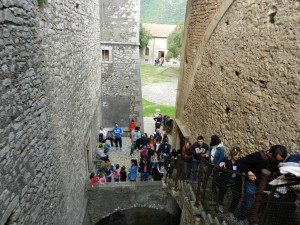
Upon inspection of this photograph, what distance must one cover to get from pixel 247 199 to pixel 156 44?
45.7 meters

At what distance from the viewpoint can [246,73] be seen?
17.6 feet

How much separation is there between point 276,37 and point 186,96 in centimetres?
480

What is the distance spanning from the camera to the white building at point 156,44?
46375 mm

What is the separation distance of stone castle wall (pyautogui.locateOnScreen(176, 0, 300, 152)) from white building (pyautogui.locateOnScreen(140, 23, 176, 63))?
3949 centimetres

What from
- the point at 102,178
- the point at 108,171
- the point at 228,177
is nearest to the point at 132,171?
the point at 108,171

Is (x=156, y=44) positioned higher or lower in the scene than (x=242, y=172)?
higher

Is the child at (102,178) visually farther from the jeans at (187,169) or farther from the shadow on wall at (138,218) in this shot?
the jeans at (187,169)

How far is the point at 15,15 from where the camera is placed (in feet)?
9.70

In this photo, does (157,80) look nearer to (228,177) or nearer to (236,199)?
(228,177)

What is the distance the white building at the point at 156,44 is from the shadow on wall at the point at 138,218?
39.6 meters

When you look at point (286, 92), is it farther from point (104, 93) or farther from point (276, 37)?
point (104, 93)

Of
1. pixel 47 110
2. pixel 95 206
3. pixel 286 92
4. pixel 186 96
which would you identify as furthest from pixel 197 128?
pixel 47 110

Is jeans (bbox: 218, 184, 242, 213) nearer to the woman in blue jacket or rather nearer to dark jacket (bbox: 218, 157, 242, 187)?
dark jacket (bbox: 218, 157, 242, 187)

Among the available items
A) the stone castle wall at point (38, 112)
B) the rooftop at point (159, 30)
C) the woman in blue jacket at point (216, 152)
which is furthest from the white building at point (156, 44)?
the woman in blue jacket at point (216, 152)
